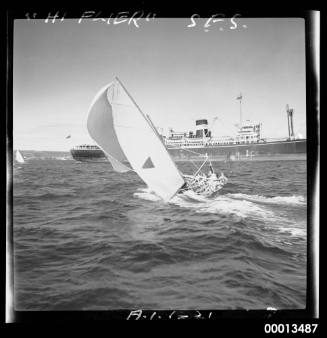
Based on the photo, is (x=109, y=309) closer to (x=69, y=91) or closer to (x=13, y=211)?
(x=13, y=211)

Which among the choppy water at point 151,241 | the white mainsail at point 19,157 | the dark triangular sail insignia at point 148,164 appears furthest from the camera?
the dark triangular sail insignia at point 148,164

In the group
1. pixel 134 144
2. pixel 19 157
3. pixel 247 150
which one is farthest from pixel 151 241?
pixel 19 157

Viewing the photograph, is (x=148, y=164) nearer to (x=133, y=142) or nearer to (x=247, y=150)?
(x=133, y=142)

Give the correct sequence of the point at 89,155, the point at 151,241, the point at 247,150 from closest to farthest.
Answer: the point at 151,241 < the point at 89,155 < the point at 247,150

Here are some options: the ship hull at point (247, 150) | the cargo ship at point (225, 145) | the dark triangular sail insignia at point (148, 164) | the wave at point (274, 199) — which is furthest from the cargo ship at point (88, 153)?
the wave at point (274, 199)

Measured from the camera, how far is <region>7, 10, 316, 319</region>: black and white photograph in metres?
1.80

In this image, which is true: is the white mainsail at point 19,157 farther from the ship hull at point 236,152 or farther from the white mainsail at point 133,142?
the white mainsail at point 133,142

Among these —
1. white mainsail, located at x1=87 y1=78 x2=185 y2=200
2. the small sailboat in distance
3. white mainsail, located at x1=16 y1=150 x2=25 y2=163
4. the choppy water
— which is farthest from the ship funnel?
white mainsail, located at x1=16 y1=150 x2=25 y2=163

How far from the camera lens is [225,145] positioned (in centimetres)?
204

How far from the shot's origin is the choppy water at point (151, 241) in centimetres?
174

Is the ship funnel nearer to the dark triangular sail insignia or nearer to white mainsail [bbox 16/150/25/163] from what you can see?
the dark triangular sail insignia

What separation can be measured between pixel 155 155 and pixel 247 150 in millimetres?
812

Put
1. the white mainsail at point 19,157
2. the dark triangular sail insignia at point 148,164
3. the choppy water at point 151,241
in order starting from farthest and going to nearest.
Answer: the dark triangular sail insignia at point 148,164, the white mainsail at point 19,157, the choppy water at point 151,241

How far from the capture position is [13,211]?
1857mm
